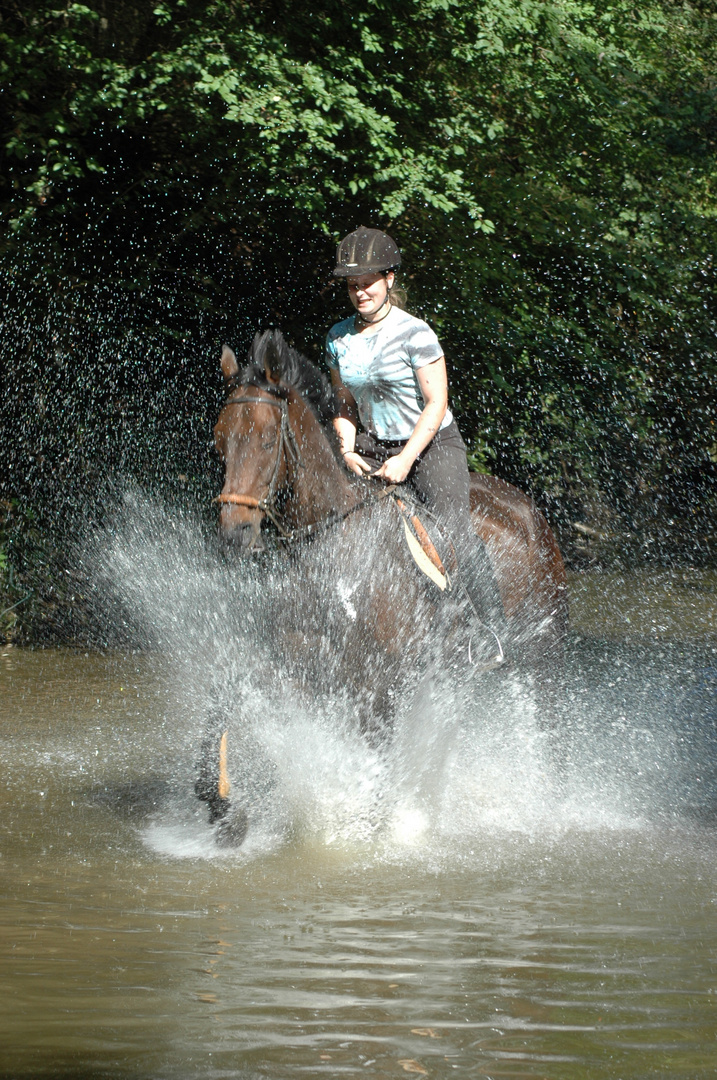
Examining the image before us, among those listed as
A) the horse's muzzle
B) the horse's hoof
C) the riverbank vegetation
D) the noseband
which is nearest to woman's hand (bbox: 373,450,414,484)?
the noseband

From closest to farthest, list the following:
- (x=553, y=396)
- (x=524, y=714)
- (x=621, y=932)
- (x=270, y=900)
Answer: (x=621, y=932) < (x=270, y=900) < (x=524, y=714) < (x=553, y=396)

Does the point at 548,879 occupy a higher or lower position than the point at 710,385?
higher

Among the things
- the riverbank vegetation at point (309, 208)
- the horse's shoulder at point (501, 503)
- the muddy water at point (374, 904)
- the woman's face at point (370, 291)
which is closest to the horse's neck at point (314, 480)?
the woman's face at point (370, 291)

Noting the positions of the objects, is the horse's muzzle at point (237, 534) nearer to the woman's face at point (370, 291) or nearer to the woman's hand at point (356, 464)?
the woman's hand at point (356, 464)

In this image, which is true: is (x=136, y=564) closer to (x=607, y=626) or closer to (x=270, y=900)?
(x=607, y=626)

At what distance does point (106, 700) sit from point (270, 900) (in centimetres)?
492

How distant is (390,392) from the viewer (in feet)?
19.8

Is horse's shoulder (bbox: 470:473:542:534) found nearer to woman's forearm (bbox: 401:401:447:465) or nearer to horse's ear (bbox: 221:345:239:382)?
woman's forearm (bbox: 401:401:447:465)

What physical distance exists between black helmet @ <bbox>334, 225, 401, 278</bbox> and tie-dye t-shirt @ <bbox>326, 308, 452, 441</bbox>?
0.29 meters

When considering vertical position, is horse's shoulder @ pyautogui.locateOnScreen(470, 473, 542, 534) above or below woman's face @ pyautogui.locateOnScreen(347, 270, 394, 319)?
below

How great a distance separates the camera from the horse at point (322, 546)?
5305 mm

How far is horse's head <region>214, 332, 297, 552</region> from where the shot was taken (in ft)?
16.8

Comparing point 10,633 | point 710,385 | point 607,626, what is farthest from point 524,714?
point 710,385

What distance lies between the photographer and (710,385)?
17719 millimetres
